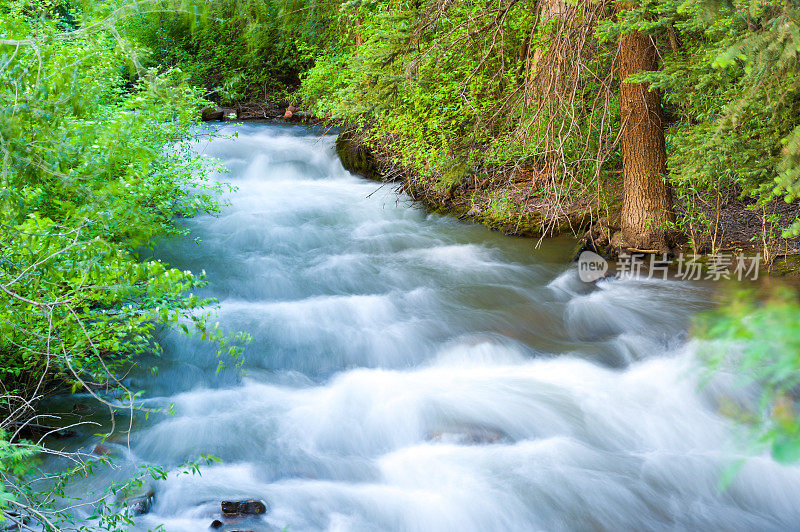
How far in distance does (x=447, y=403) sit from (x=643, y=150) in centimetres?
439

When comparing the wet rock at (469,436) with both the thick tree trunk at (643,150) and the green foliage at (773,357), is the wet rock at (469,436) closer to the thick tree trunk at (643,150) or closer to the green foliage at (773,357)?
the green foliage at (773,357)

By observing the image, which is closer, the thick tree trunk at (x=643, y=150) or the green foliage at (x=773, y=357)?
the green foliage at (x=773, y=357)

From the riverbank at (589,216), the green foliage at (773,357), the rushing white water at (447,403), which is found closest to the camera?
the green foliage at (773,357)

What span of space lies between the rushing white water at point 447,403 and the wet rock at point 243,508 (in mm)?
94

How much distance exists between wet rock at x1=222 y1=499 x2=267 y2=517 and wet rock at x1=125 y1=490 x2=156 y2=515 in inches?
20.9

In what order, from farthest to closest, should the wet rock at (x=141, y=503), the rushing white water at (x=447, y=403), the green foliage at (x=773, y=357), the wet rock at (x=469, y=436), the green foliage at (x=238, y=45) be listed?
the green foliage at (x=238, y=45) → the wet rock at (x=469, y=436) → the rushing white water at (x=447, y=403) → the wet rock at (x=141, y=503) → the green foliage at (x=773, y=357)

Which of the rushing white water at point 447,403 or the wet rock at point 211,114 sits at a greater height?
the wet rock at point 211,114

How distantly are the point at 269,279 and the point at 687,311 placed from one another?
547 cm

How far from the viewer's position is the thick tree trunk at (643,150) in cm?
787

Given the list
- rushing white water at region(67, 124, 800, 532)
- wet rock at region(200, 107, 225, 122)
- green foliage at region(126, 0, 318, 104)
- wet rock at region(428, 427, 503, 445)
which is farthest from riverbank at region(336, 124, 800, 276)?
green foliage at region(126, 0, 318, 104)

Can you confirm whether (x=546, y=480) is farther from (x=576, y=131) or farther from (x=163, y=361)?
(x=576, y=131)

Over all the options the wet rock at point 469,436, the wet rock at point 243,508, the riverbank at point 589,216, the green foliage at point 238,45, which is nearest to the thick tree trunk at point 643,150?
the riverbank at point 589,216

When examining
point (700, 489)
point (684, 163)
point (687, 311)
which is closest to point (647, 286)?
point (687, 311)

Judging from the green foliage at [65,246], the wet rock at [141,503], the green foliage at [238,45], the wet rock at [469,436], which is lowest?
the wet rock at [141,503]
